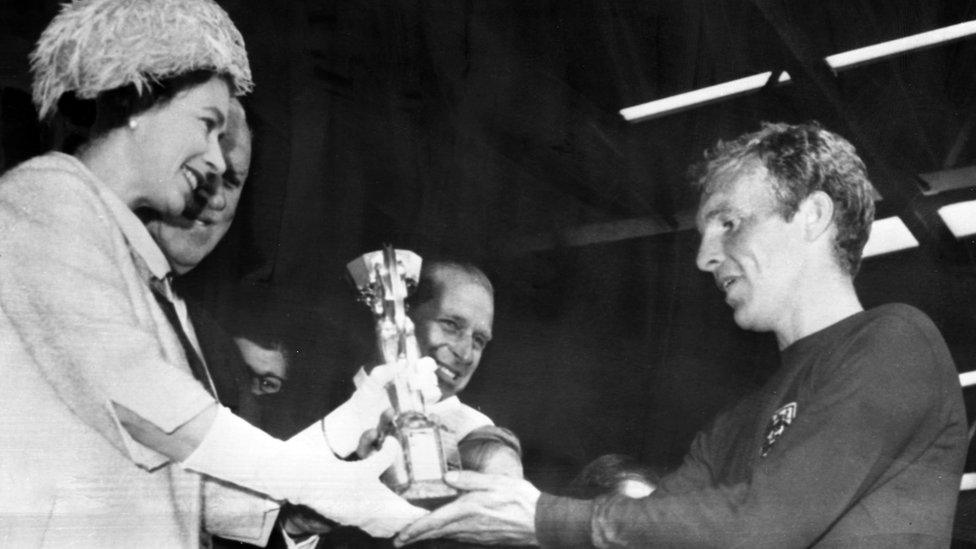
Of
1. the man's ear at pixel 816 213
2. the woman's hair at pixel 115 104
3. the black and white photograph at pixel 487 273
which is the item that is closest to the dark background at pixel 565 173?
the black and white photograph at pixel 487 273

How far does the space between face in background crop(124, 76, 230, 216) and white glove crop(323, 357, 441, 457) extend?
0.48 metres

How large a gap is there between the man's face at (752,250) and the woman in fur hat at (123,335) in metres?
0.72

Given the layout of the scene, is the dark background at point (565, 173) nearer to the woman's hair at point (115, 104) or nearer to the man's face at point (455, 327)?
the man's face at point (455, 327)

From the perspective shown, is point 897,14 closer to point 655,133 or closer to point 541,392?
point 655,133

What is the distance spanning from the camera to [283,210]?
2.59m

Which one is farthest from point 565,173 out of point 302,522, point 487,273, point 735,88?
point 302,522

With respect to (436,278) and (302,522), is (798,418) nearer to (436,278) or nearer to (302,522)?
(436,278)

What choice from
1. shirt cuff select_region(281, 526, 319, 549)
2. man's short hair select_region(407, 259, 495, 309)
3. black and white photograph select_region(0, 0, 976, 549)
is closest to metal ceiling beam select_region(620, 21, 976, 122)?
black and white photograph select_region(0, 0, 976, 549)

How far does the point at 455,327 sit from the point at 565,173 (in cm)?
42

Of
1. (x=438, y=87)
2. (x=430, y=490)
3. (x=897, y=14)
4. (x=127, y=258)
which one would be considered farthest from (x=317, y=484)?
(x=897, y=14)

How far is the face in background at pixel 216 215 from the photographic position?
2.44 m

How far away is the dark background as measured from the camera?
2586mm

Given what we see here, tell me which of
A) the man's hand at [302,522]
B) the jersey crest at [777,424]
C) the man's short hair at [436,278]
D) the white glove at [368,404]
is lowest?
the man's hand at [302,522]

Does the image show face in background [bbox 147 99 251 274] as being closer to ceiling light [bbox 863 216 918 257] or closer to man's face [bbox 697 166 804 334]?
man's face [bbox 697 166 804 334]
